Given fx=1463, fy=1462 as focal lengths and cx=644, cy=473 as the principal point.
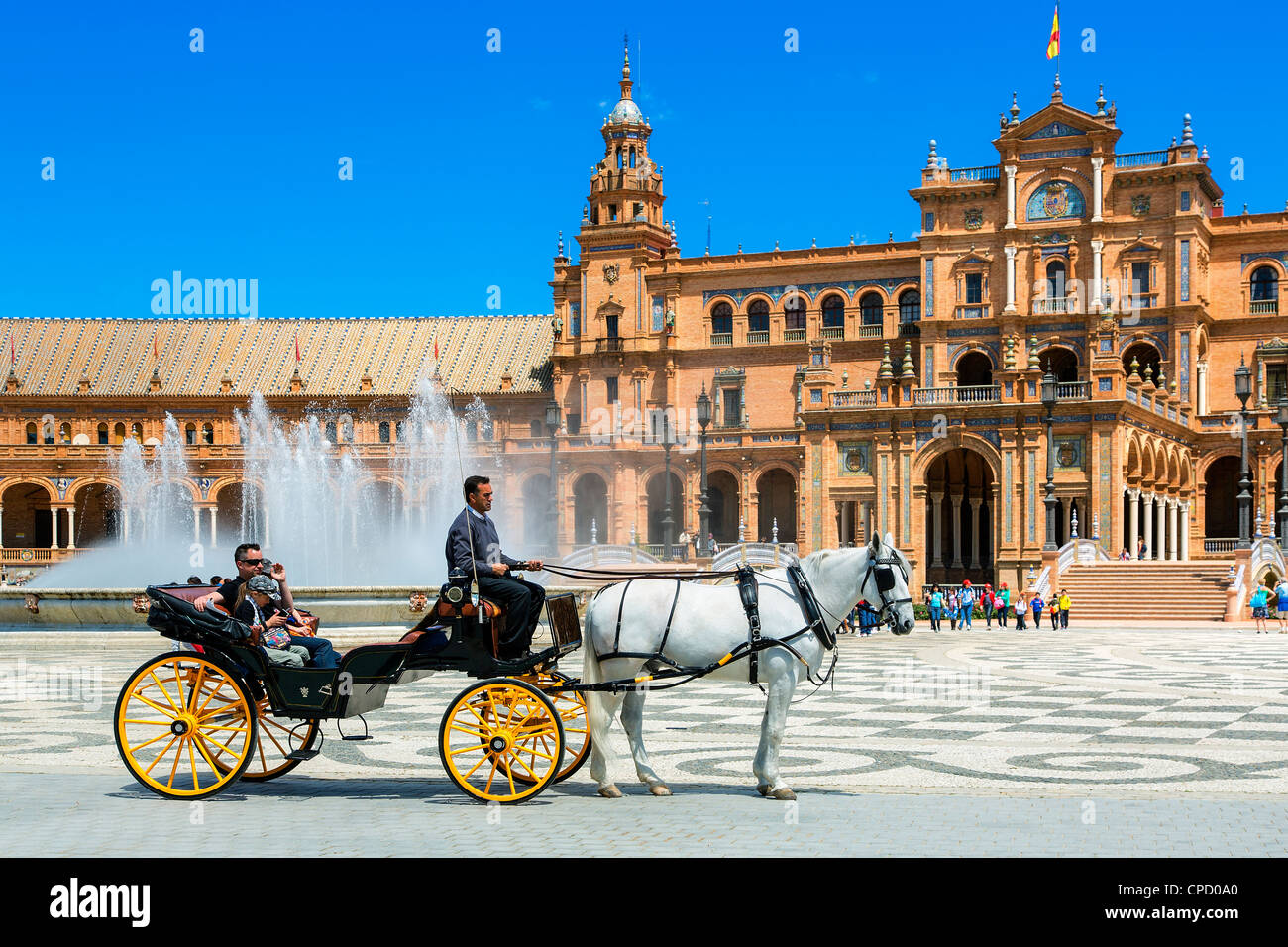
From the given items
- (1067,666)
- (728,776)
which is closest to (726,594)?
(728,776)

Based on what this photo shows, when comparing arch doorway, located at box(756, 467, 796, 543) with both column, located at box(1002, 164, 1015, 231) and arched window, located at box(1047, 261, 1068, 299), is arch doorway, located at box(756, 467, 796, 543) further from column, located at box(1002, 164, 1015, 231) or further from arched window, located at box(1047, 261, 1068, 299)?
column, located at box(1002, 164, 1015, 231)

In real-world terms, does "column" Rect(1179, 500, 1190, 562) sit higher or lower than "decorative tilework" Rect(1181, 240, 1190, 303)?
lower

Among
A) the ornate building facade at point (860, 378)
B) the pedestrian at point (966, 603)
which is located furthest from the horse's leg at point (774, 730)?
the ornate building facade at point (860, 378)

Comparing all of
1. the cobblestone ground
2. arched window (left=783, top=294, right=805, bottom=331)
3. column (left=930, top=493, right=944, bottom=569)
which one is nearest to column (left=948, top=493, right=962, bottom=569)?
column (left=930, top=493, right=944, bottom=569)

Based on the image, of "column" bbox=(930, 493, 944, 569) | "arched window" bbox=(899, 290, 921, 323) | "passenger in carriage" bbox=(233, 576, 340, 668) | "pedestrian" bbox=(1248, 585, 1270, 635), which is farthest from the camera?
"arched window" bbox=(899, 290, 921, 323)

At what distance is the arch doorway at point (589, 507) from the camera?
66.9m

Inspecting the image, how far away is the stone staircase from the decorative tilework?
19.5m

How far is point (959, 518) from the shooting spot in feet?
180

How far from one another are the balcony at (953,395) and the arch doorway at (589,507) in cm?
2113

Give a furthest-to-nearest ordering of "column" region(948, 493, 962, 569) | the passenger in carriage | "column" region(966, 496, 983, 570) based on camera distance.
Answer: "column" region(966, 496, 983, 570), "column" region(948, 493, 962, 569), the passenger in carriage

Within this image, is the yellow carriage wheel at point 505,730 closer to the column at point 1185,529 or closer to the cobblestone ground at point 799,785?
the cobblestone ground at point 799,785

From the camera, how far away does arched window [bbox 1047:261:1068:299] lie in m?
60.3
